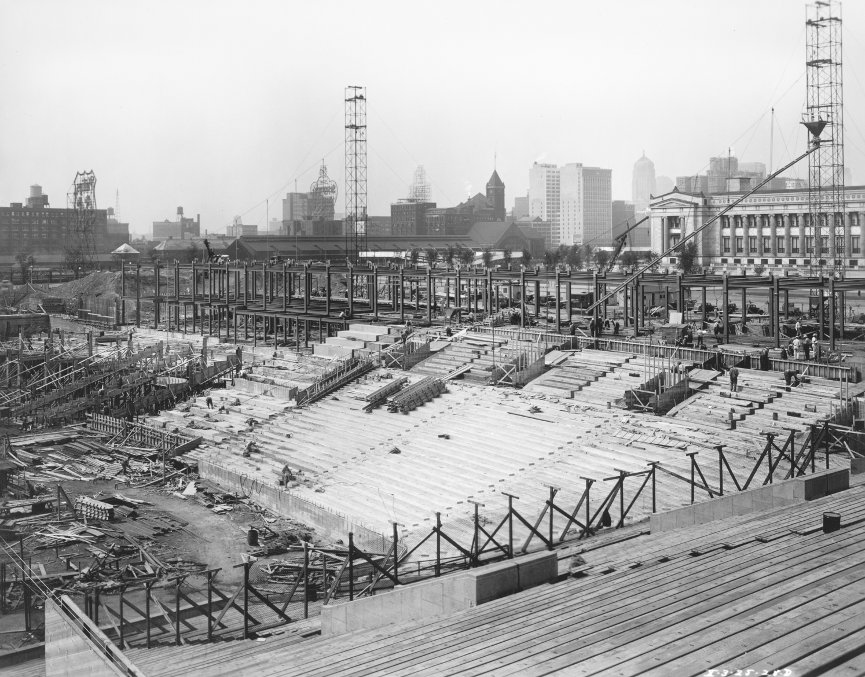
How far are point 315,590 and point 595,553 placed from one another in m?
5.00

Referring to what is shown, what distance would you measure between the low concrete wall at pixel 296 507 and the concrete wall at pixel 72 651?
7.58 metres

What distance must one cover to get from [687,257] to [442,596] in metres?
63.9

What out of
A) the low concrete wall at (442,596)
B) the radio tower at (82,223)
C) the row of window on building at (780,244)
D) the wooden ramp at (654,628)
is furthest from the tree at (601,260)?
the wooden ramp at (654,628)

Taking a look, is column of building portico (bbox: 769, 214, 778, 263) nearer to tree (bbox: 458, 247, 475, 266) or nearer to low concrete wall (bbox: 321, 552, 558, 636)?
tree (bbox: 458, 247, 475, 266)

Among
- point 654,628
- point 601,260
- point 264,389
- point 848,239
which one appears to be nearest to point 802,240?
point 848,239

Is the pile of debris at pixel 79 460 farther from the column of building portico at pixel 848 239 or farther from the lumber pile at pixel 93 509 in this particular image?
the column of building portico at pixel 848 239

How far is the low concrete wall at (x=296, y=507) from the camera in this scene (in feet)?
69.2

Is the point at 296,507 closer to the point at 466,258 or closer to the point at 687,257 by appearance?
the point at 687,257

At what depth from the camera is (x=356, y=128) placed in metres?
72.2

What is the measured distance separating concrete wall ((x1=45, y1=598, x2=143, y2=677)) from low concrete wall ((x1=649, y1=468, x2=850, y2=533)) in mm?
8796

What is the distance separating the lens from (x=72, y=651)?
40.1ft

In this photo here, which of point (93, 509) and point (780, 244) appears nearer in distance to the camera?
point (93, 509)

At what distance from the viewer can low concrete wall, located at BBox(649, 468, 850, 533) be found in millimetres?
15773

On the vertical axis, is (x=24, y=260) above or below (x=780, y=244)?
above
